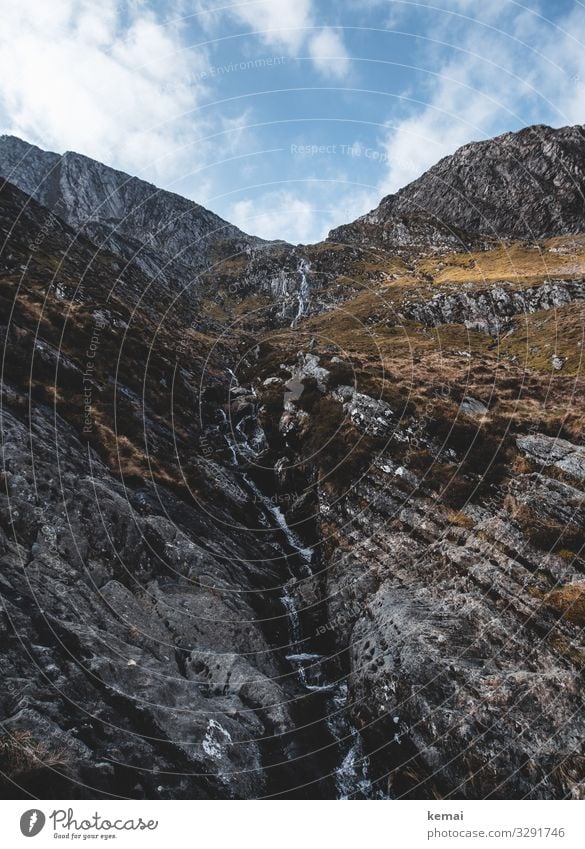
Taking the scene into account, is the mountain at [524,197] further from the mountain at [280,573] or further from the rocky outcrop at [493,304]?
the mountain at [280,573]

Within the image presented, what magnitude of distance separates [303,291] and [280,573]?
475 ft

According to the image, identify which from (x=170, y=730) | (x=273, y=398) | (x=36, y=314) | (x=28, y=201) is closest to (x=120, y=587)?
(x=170, y=730)

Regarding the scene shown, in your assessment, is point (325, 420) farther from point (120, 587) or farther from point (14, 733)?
point (14, 733)

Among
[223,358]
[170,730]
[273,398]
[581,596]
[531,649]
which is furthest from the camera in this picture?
[223,358]

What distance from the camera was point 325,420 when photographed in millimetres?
48375

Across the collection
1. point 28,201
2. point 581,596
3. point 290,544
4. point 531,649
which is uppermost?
point 28,201

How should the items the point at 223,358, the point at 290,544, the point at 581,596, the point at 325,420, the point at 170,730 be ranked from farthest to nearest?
the point at 223,358
the point at 325,420
the point at 290,544
the point at 581,596
the point at 170,730

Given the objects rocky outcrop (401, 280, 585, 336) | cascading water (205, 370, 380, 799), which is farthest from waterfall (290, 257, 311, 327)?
cascading water (205, 370, 380, 799)

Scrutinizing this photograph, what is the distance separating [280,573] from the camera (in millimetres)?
34000

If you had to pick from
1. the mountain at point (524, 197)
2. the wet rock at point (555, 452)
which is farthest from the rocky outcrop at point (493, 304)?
the mountain at point (524, 197)

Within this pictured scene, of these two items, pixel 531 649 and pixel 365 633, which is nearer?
pixel 531 649

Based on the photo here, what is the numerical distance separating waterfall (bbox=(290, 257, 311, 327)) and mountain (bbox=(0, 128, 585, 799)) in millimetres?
87896

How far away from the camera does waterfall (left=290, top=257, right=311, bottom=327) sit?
147 meters
